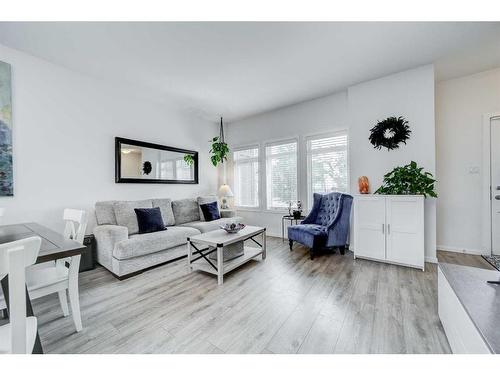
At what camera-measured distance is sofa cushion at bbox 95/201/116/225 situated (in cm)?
290

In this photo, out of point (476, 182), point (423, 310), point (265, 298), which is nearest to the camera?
point (423, 310)

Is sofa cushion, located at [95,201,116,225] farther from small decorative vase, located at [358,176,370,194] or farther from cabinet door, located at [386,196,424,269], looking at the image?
cabinet door, located at [386,196,424,269]

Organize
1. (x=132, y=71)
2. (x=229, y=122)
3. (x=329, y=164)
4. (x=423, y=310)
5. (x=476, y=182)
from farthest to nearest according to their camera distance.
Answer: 1. (x=229, y=122)
2. (x=329, y=164)
3. (x=476, y=182)
4. (x=132, y=71)
5. (x=423, y=310)

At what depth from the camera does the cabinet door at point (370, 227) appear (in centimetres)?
282

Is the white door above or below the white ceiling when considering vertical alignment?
below

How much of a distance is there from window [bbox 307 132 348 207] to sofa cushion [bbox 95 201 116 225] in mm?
3285

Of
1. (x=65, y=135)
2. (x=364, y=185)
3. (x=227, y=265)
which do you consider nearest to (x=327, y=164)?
(x=364, y=185)

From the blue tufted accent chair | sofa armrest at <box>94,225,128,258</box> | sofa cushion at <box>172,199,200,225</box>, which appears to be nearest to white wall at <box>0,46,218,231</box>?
sofa cushion at <box>172,199,200,225</box>

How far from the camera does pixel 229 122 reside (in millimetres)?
5125

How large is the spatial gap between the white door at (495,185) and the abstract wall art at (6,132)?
6110 millimetres

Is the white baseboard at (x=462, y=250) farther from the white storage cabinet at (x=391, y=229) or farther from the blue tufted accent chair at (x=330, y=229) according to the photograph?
the blue tufted accent chair at (x=330, y=229)
